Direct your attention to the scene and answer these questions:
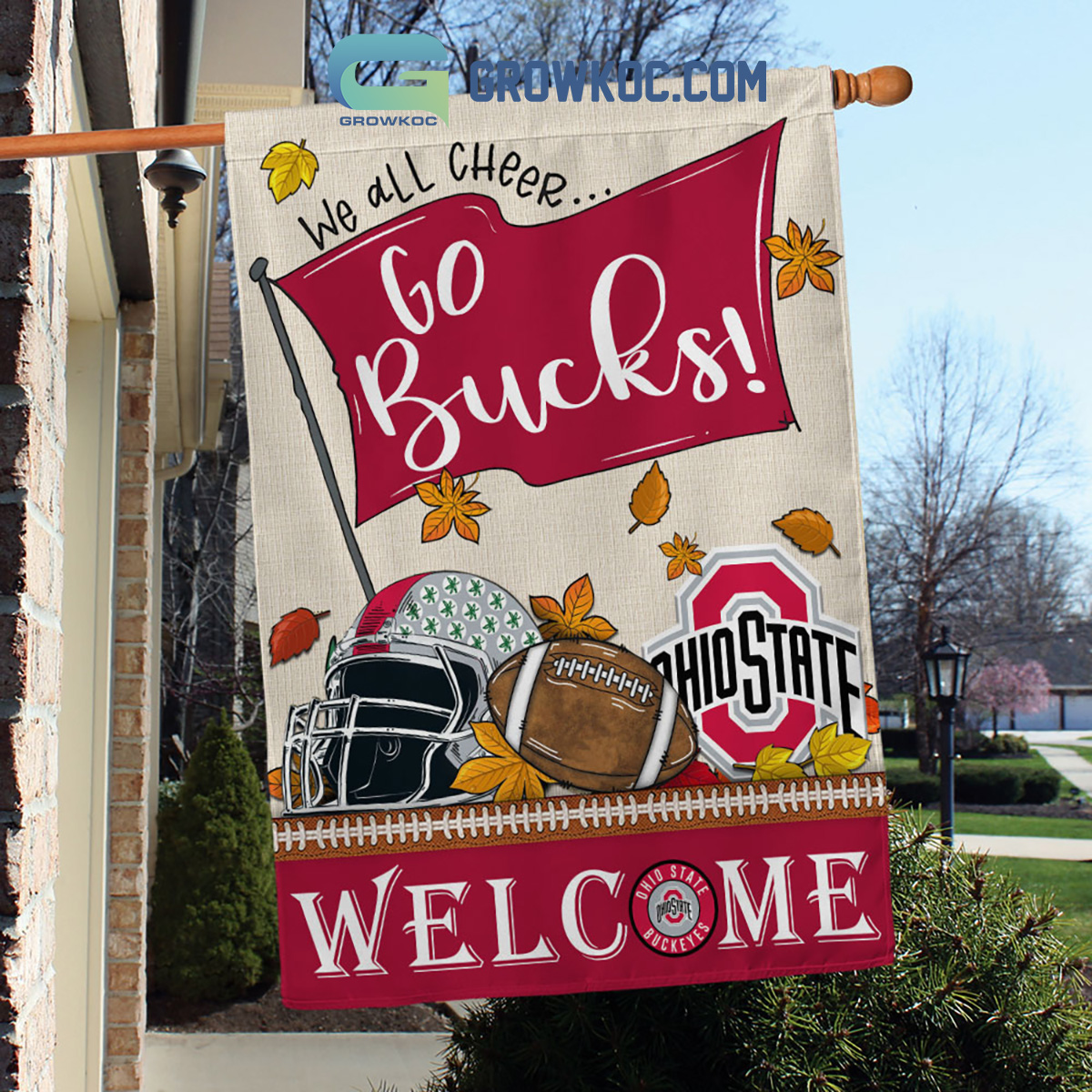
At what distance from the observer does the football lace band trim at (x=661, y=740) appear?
73.3 inches

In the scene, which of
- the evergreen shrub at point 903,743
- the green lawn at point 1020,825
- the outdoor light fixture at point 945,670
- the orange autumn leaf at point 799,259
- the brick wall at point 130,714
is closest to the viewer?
the orange autumn leaf at point 799,259

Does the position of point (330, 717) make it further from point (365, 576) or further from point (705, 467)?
point (705, 467)

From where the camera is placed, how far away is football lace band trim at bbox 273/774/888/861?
1829mm

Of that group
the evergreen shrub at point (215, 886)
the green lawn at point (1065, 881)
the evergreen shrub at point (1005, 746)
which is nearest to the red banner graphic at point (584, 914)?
the evergreen shrub at point (215, 886)

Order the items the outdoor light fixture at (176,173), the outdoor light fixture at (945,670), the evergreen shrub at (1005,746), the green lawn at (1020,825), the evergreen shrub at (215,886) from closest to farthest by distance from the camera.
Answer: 1. the outdoor light fixture at (176,173)
2. the evergreen shrub at (215,886)
3. the outdoor light fixture at (945,670)
4. the green lawn at (1020,825)
5. the evergreen shrub at (1005,746)

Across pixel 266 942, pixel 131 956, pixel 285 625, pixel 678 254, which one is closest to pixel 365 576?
pixel 285 625

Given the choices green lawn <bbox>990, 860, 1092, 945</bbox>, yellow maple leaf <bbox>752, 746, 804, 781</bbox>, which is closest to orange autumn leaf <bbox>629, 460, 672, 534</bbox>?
yellow maple leaf <bbox>752, 746, 804, 781</bbox>

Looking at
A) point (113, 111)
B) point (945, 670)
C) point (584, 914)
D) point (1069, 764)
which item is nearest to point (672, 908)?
point (584, 914)

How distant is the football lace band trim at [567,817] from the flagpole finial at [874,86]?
1229 millimetres

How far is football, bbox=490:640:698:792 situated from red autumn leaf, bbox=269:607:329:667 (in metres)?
0.33

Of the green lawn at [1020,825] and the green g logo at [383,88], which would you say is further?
the green lawn at [1020,825]

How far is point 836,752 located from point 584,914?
538mm

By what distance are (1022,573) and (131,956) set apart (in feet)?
90.1

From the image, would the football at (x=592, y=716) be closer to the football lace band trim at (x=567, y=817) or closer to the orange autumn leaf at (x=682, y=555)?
the football lace band trim at (x=567, y=817)
